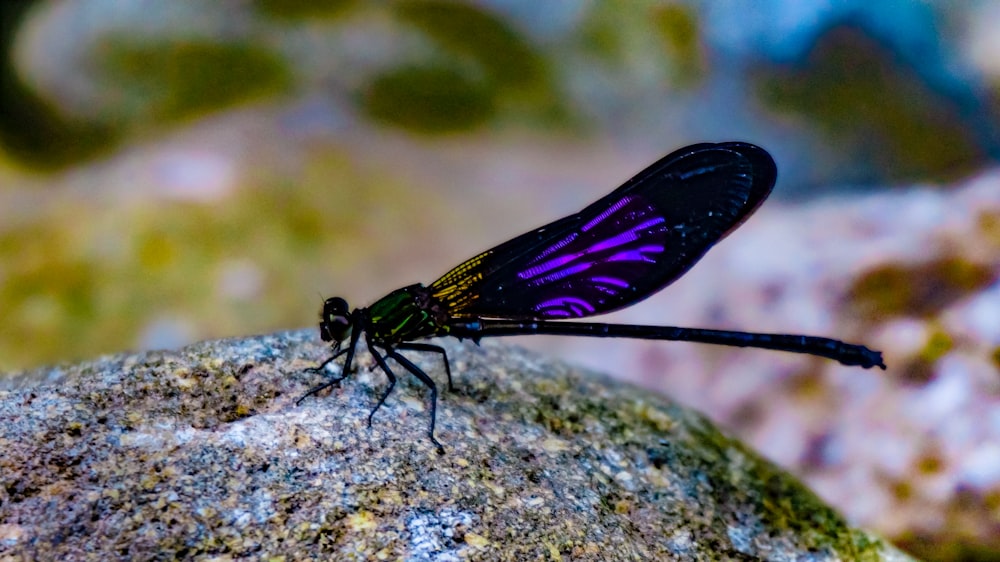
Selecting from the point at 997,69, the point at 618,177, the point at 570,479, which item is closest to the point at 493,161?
the point at 618,177

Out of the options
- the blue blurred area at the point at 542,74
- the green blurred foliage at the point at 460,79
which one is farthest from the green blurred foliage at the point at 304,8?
the green blurred foliage at the point at 460,79

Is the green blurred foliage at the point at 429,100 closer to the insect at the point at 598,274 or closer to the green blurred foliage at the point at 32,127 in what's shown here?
the green blurred foliage at the point at 32,127

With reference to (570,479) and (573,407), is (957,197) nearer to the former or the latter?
(573,407)

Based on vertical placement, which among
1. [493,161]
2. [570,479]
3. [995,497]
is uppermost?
[493,161]

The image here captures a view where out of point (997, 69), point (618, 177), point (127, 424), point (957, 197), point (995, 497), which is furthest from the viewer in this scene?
point (618, 177)

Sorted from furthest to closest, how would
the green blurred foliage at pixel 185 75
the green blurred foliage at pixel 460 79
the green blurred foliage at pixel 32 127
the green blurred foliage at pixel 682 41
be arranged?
the green blurred foliage at pixel 460 79
the green blurred foliage at pixel 682 41
the green blurred foliage at pixel 185 75
the green blurred foliage at pixel 32 127

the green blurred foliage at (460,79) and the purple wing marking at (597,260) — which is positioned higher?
the green blurred foliage at (460,79)

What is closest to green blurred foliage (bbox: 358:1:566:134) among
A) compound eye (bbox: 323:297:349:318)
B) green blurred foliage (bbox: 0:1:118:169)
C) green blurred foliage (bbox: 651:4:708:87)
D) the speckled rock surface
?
green blurred foliage (bbox: 651:4:708:87)

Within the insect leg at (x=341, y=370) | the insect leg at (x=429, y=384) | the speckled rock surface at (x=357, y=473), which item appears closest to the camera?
the speckled rock surface at (x=357, y=473)
